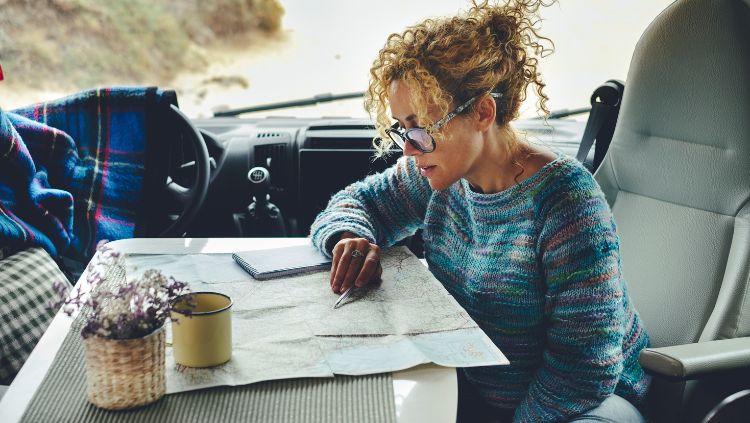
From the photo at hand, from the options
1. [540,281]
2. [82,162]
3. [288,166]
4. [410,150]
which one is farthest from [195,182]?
[540,281]

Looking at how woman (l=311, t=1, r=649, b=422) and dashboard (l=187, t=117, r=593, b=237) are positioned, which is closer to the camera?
woman (l=311, t=1, r=649, b=422)

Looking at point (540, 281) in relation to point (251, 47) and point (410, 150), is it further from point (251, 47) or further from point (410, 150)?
point (251, 47)

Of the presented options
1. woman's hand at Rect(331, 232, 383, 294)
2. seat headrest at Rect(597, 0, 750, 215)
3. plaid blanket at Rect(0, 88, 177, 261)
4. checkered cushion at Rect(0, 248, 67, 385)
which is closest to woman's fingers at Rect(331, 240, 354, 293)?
woman's hand at Rect(331, 232, 383, 294)

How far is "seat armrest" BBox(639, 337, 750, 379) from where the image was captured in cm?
109

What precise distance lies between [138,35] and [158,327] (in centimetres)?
234

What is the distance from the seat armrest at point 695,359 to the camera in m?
1.09

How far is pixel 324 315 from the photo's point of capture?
110 centimetres

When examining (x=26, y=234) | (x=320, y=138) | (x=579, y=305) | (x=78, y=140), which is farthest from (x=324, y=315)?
(x=320, y=138)

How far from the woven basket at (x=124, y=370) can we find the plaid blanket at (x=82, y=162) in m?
1.04

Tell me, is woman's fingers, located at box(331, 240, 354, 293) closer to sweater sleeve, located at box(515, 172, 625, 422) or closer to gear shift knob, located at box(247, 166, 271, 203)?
sweater sleeve, located at box(515, 172, 625, 422)

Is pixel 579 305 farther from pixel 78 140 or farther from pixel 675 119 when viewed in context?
pixel 78 140

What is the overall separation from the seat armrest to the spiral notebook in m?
0.57

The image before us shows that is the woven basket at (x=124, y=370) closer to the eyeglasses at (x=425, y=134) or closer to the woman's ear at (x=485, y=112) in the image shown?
the eyeglasses at (x=425, y=134)

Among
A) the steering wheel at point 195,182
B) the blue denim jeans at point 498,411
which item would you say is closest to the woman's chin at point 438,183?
the blue denim jeans at point 498,411
